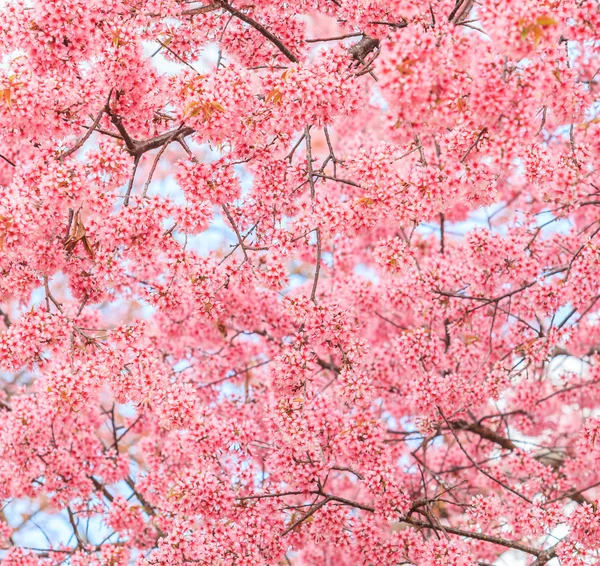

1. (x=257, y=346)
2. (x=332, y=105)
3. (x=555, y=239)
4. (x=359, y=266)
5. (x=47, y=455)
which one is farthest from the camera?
(x=359, y=266)

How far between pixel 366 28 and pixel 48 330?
9.93 ft

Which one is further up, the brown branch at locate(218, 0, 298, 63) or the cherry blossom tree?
the brown branch at locate(218, 0, 298, 63)

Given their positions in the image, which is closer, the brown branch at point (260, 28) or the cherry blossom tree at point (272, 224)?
the cherry blossom tree at point (272, 224)

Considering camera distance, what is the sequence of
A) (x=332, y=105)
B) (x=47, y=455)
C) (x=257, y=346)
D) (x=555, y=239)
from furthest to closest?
(x=257, y=346), (x=555, y=239), (x=47, y=455), (x=332, y=105)

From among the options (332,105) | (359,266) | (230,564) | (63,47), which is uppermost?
(359,266)

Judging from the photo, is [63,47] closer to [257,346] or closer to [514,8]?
Result: [514,8]

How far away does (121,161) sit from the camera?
16.3ft

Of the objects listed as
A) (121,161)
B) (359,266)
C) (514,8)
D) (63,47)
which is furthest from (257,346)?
(514,8)

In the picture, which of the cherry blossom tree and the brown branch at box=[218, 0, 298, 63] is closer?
the cherry blossom tree

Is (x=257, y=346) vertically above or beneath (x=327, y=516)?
above

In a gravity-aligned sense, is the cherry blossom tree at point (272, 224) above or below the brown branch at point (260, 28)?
below

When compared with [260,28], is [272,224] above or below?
below

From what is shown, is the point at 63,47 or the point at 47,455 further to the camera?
the point at 47,455

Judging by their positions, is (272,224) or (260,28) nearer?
(260,28)
